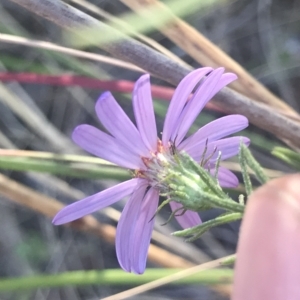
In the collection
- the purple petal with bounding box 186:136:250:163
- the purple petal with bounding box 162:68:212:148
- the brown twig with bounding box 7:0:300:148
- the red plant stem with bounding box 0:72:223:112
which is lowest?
the purple petal with bounding box 186:136:250:163

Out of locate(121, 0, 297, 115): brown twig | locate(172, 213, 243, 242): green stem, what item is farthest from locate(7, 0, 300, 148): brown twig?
locate(172, 213, 243, 242): green stem

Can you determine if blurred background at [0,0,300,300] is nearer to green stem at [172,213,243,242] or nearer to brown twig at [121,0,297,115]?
brown twig at [121,0,297,115]

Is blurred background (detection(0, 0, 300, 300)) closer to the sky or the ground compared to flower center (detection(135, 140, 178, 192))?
closer to the sky

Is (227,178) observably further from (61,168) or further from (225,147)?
(61,168)

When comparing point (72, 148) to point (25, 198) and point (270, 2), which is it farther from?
point (270, 2)

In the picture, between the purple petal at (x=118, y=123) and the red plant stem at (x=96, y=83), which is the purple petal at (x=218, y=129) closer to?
the purple petal at (x=118, y=123)

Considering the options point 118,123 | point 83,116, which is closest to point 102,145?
point 118,123
